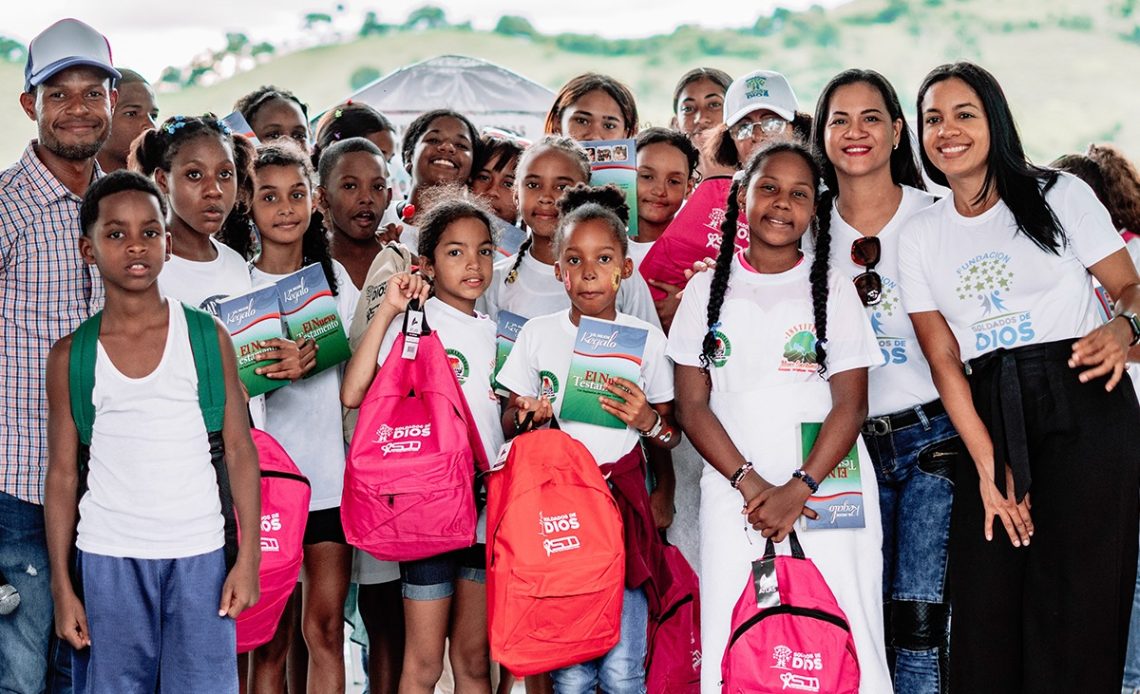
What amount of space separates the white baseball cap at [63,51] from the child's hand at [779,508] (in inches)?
87.2

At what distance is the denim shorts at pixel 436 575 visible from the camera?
3096 millimetres

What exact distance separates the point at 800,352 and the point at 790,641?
0.76 metres

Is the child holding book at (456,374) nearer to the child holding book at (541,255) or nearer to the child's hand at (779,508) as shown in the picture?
the child holding book at (541,255)

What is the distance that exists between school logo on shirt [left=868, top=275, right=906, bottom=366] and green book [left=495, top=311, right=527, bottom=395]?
1.03m

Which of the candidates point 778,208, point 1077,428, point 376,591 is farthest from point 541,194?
point 1077,428

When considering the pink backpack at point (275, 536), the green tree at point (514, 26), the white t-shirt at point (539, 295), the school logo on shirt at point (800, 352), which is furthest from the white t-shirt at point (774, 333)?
the green tree at point (514, 26)

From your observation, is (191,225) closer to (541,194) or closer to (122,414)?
(122,414)

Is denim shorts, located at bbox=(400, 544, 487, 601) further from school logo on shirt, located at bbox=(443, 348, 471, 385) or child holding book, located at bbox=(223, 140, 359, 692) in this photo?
school logo on shirt, located at bbox=(443, 348, 471, 385)

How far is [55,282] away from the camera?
3.09 meters

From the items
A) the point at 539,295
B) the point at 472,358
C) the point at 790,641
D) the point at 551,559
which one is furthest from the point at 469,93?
the point at 790,641

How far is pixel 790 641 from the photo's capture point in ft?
9.17

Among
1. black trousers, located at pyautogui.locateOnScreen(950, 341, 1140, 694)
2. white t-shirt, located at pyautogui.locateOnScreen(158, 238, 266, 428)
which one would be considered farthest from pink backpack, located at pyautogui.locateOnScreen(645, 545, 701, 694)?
white t-shirt, located at pyautogui.locateOnScreen(158, 238, 266, 428)

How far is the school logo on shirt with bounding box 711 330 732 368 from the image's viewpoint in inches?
121

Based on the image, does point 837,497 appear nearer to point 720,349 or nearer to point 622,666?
point 720,349
